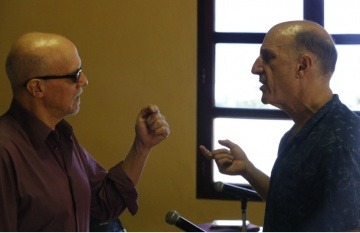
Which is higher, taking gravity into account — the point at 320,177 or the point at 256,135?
the point at 320,177

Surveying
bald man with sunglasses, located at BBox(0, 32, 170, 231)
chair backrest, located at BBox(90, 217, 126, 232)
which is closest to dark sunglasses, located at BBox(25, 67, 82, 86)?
bald man with sunglasses, located at BBox(0, 32, 170, 231)

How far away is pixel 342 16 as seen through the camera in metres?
5.01

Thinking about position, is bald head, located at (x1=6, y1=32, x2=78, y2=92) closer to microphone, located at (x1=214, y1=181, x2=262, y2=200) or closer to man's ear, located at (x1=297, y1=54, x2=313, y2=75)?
man's ear, located at (x1=297, y1=54, x2=313, y2=75)

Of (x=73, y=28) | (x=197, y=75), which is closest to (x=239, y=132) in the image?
(x=197, y=75)

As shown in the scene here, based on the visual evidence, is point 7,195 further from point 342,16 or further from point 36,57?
point 342,16

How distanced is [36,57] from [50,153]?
1.02ft

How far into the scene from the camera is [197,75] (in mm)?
5172

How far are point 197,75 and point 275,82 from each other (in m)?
3.03

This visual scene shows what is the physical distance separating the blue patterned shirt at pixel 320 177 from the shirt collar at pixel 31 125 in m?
0.73

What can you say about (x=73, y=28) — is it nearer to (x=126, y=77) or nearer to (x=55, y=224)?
(x=126, y=77)

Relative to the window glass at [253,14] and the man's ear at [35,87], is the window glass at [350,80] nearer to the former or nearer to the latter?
the window glass at [253,14]

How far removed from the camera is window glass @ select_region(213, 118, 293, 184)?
16.8 ft

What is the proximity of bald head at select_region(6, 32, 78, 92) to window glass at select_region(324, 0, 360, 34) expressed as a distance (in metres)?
3.05

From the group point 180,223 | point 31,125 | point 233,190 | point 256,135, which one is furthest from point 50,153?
point 256,135
